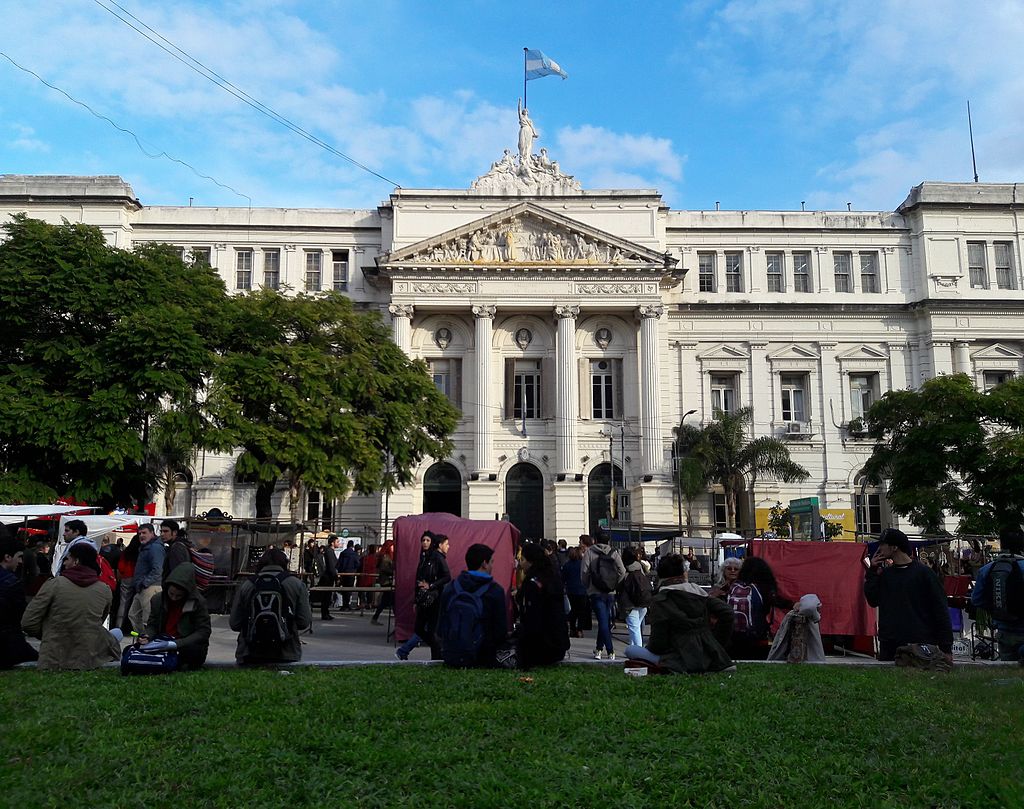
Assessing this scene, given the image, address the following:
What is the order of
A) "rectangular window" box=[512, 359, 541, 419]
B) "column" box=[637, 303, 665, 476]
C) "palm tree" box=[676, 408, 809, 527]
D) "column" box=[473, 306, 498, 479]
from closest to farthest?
"palm tree" box=[676, 408, 809, 527] < "column" box=[637, 303, 665, 476] < "column" box=[473, 306, 498, 479] < "rectangular window" box=[512, 359, 541, 419]

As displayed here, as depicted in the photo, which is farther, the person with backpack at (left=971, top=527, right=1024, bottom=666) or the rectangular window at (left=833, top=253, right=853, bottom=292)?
the rectangular window at (left=833, top=253, right=853, bottom=292)

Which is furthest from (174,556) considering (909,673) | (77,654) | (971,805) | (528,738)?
(971,805)

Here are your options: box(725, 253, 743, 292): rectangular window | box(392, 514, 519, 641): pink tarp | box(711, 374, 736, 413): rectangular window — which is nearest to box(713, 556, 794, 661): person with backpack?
box(392, 514, 519, 641): pink tarp

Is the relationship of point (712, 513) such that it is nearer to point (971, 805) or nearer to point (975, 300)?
point (975, 300)

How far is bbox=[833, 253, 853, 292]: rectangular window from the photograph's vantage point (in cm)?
4491

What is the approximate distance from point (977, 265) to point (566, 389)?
2163cm

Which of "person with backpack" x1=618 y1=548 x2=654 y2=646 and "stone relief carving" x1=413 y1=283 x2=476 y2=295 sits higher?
"stone relief carving" x1=413 y1=283 x2=476 y2=295

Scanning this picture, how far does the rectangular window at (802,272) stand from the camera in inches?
1767

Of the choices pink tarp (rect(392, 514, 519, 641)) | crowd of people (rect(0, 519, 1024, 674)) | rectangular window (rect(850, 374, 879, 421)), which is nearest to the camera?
crowd of people (rect(0, 519, 1024, 674))

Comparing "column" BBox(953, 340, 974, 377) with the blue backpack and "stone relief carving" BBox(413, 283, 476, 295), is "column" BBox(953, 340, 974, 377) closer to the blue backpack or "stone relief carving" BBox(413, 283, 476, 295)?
"stone relief carving" BBox(413, 283, 476, 295)

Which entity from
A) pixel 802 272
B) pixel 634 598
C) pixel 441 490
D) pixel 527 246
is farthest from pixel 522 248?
pixel 634 598

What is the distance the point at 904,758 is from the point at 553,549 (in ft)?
35.9

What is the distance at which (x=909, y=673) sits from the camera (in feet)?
32.2

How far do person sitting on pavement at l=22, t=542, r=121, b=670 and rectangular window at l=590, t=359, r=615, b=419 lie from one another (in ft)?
107
